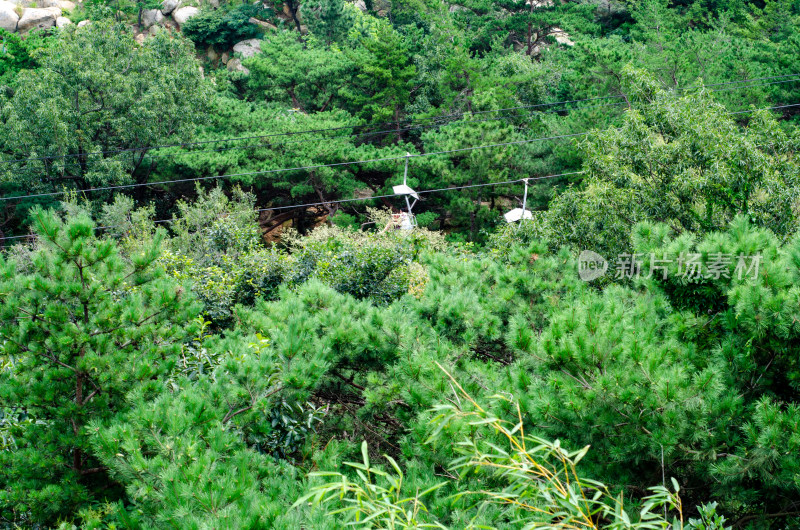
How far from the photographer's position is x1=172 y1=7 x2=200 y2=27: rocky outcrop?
2895cm

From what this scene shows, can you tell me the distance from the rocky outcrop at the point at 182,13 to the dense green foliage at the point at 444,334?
12415mm

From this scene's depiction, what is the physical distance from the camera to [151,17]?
29.3m

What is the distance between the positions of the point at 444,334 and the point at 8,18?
1191 inches

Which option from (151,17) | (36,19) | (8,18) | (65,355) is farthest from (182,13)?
(65,355)

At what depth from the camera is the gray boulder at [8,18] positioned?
26.8 metres

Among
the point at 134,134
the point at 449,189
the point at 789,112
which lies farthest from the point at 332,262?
the point at 789,112

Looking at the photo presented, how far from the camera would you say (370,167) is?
18.0 meters

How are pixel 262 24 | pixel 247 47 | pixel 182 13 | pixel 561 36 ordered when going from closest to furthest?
pixel 247 47 < pixel 561 36 < pixel 262 24 < pixel 182 13

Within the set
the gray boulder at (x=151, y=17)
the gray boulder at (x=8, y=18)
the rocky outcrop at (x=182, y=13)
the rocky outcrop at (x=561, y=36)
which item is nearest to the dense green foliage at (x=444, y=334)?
the rocky outcrop at (x=561, y=36)

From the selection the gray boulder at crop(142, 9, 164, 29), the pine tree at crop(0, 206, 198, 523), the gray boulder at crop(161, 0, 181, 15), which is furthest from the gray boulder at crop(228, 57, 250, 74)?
the pine tree at crop(0, 206, 198, 523)

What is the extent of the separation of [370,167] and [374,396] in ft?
48.1

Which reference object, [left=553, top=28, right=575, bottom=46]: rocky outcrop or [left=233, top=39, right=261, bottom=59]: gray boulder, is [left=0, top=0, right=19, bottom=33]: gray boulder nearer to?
[left=233, top=39, right=261, bottom=59]: gray boulder

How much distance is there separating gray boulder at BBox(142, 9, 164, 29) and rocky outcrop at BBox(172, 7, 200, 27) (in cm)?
66

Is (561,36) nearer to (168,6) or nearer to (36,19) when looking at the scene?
(168,6)
